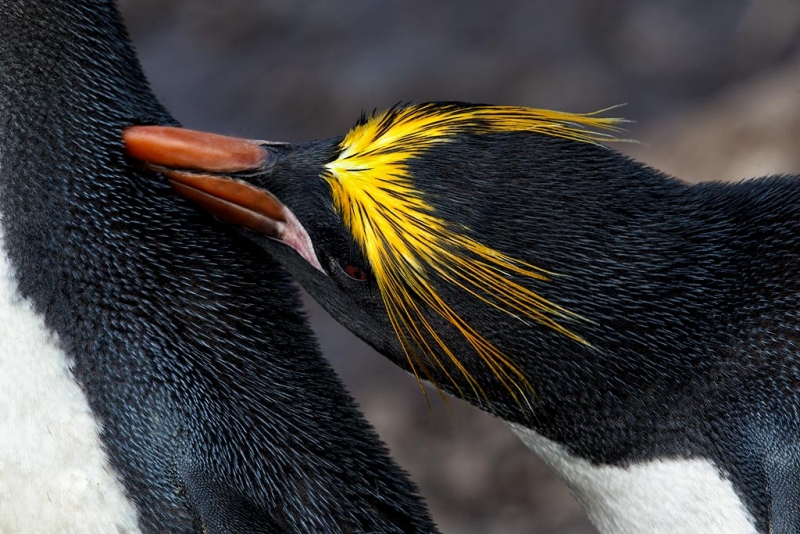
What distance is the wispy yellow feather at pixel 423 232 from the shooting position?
2469 millimetres

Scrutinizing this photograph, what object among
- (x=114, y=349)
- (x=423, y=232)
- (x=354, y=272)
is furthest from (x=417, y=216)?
(x=114, y=349)

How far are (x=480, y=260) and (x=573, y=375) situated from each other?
416mm

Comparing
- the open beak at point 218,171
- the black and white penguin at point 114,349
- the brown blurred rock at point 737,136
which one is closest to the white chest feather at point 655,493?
the black and white penguin at point 114,349

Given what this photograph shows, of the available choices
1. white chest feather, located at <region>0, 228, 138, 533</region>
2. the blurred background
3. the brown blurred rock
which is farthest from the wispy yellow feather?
the brown blurred rock

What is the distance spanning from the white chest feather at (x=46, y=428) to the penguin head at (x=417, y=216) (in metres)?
0.52

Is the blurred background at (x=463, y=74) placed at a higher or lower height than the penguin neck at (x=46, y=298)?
higher

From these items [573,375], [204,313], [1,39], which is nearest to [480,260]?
[573,375]

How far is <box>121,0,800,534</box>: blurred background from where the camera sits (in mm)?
5434

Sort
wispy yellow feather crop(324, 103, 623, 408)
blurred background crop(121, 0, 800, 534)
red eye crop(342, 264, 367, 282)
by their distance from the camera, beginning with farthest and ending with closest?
1. blurred background crop(121, 0, 800, 534)
2. red eye crop(342, 264, 367, 282)
3. wispy yellow feather crop(324, 103, 623, 408)

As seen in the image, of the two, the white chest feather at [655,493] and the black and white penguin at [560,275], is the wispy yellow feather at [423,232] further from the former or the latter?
the white chest feather at [655,493]

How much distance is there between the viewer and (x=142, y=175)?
9.01ft

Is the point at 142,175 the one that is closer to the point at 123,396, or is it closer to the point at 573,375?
the point at 123,396

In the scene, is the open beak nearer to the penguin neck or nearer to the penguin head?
the penguin head

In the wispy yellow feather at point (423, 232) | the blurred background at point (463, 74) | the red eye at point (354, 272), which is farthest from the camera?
the blurred background at point (463, 74)
